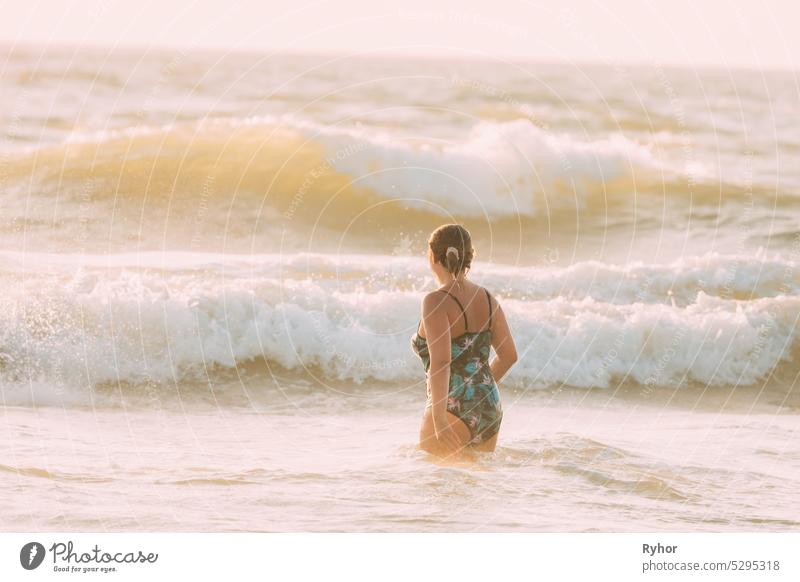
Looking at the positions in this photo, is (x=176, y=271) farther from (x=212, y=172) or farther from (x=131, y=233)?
(x=212, y=172)

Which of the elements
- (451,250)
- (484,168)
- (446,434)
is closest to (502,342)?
(446,434)

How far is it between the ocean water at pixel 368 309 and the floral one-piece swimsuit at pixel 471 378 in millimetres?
609

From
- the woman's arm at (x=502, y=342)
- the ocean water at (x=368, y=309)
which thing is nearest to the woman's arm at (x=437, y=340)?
the woman's arm at (x=502, y=342)

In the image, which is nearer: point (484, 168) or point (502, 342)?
point (502, 342)

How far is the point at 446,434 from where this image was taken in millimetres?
7953

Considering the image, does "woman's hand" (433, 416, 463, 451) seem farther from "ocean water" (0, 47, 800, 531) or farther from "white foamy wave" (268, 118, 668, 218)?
"white foamy wave" (268, 118, 668, 218)

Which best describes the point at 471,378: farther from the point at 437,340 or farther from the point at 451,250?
the point at 451,250

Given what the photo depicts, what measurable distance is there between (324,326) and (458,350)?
6.35 m

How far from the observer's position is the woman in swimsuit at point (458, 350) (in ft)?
24.7

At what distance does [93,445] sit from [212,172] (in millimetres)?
10859

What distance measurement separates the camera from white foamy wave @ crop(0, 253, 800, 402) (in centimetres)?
1334

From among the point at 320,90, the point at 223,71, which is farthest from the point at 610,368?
the point at 223,71

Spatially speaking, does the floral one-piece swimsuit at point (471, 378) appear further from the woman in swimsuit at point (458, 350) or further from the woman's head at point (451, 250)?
the woman's head at point (451, 250)

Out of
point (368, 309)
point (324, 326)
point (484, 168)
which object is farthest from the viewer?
point (484, 168)
